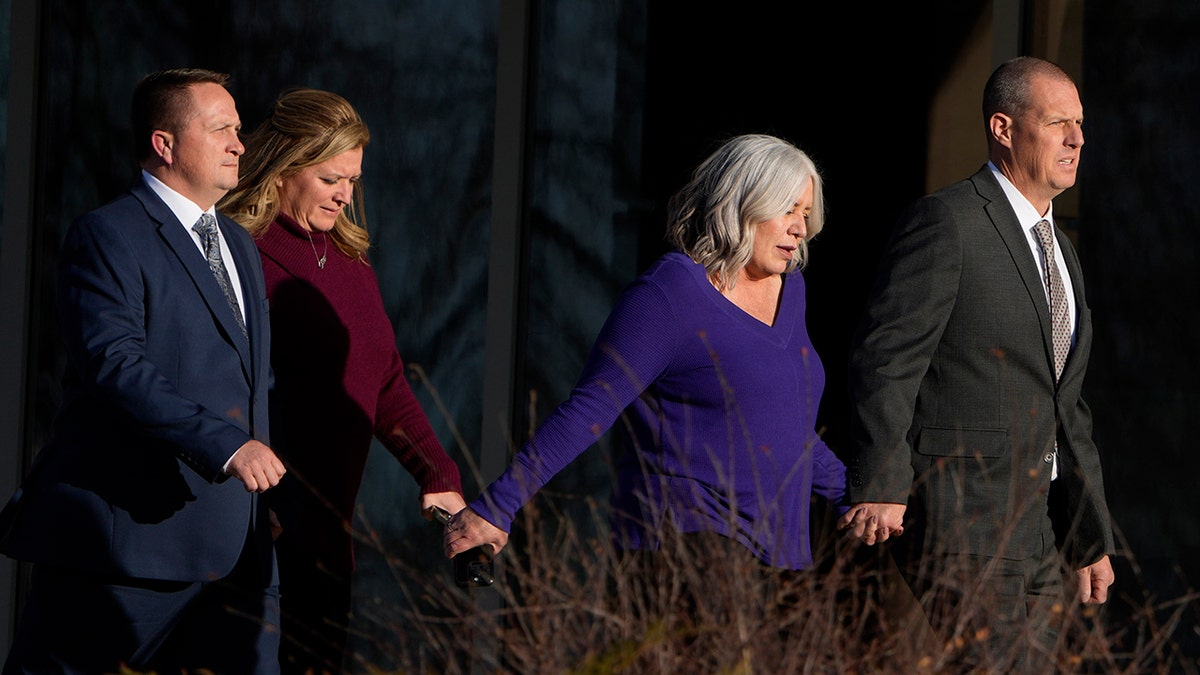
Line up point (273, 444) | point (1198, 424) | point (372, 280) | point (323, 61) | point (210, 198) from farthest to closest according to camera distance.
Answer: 1. point (323, 61)
2. point (1198, 424)
3. point (372, 280)
4. point (273, 444)
5. point (210, 198)

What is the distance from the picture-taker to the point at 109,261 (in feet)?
9.84

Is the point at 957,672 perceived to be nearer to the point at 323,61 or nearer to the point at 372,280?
the point at 372,280

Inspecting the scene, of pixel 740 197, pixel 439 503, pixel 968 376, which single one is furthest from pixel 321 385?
pixel 968 376

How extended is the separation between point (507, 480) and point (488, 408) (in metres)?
2.51

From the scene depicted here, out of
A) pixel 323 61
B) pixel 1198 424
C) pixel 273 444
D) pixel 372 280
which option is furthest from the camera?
pixel 323 61

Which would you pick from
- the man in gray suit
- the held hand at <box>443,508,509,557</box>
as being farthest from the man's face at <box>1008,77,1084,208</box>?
the held hand at <box>443,508,509,557</box>

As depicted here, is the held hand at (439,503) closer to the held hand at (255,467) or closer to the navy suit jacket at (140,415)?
the navy suit jacket at (140,415)

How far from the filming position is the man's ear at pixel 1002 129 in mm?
3719

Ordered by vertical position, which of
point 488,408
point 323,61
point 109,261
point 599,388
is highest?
point 323,61

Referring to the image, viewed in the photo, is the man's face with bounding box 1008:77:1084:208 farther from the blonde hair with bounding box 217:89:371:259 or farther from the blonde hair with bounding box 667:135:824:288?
the blonde hair with bounding box 217:89:371:259

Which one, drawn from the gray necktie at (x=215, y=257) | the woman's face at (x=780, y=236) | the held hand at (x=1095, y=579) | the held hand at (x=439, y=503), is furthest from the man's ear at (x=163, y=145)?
the held hand at (x=1095, y=579)

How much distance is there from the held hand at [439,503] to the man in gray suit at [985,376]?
1.00m

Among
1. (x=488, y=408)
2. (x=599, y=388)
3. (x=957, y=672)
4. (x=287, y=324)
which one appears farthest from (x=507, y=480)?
(x=488, y=408)

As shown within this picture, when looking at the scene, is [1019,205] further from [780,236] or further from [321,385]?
[321,385]
